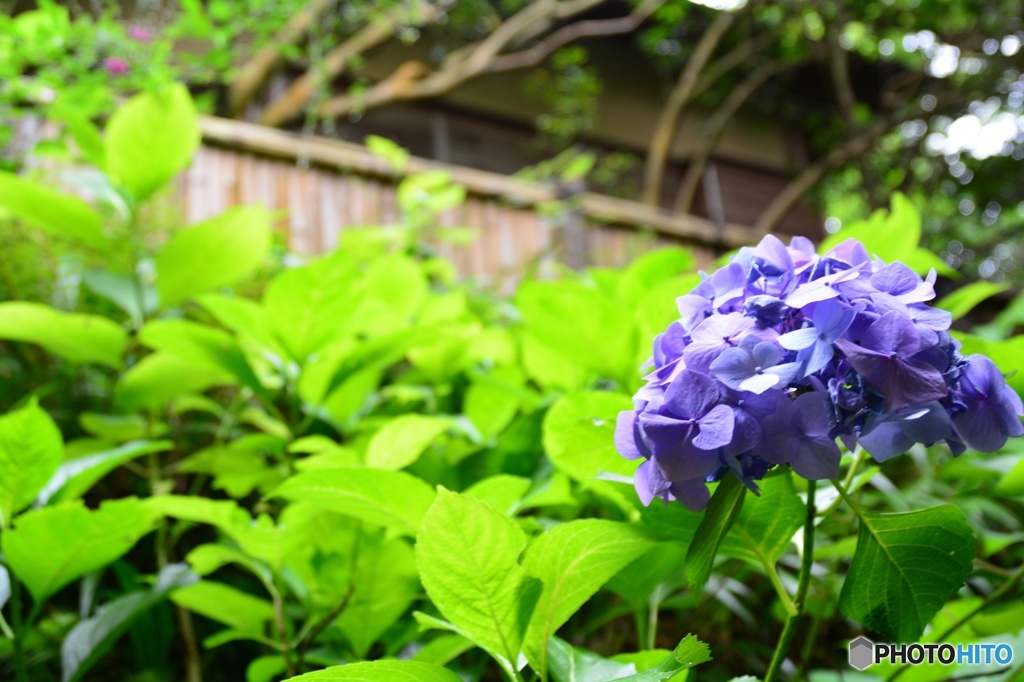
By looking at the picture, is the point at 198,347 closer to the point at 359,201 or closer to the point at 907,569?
the point at 907,569

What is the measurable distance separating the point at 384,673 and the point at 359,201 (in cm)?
264

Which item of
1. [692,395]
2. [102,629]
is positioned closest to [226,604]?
[102,629]

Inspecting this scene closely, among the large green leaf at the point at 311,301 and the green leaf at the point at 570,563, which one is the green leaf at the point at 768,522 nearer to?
the green leaf at the point at 570,563

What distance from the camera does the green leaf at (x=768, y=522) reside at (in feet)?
1.52

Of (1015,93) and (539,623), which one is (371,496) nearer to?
(539,623)

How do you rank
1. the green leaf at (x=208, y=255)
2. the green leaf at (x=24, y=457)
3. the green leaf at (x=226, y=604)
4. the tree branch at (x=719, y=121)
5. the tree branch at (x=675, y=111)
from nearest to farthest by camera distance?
the green leaf at (x=24, y=457)
the green leaf at (x=226, y=604)
the green leaf at (x=208, y=255)
the tree branch at (x=675, y=111)
the tree branch at (x=719, y=121)

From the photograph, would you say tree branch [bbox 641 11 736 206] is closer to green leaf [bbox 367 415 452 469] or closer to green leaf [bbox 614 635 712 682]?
green leaf [bbox 367 415 452 469]

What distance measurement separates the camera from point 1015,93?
514 cm

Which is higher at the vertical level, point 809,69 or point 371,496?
point 809,69

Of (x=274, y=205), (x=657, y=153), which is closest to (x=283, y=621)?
(x=274, y=205)

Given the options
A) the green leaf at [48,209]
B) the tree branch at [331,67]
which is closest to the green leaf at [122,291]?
the green leaf at [48,209]

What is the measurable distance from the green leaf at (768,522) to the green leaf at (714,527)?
0.04 m

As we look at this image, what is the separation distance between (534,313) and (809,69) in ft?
24.4

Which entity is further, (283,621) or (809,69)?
(809,69)
